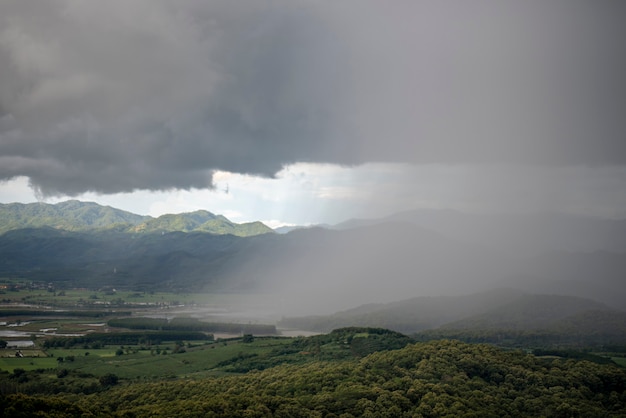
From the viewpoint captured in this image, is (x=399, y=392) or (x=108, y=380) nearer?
(x=399, y=392)

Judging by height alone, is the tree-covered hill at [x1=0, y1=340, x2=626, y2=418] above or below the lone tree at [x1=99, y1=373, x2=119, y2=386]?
above

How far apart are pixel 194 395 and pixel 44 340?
11030 cm

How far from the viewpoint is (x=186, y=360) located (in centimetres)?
14538

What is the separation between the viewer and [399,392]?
76.7 metres

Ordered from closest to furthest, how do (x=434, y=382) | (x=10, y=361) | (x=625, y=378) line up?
(x=434, y=382), (x=625, y=378), (x=10, y=361)

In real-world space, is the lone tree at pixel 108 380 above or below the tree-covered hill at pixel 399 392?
below

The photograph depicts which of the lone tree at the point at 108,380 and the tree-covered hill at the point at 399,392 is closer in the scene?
the tree-covered hill at the point at 399,392

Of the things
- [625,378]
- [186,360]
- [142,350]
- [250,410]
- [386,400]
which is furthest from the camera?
[142,350]

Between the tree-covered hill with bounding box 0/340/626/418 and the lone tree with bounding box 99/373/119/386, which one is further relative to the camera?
the lone tree with bounding box 99/373/119/386

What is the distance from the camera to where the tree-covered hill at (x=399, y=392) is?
68812 mm

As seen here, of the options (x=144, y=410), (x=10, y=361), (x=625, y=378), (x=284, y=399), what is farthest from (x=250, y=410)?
(x=10, y=361)

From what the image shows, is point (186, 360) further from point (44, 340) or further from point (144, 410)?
point (144, 410)

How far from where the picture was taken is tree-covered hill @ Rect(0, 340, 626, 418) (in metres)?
68.8

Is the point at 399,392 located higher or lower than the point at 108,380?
higher
